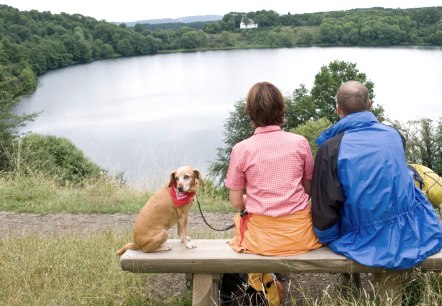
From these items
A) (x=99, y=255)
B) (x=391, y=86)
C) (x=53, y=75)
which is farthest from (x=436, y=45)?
(x=99, y=255)

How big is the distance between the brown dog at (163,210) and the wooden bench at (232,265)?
10 centimetres

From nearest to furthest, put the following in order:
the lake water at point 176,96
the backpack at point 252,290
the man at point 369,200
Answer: the man at point 369,200 → the backpack at point 252,290 → the lake water at point 176,96

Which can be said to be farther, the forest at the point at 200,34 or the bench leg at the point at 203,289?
the forest at the point at 200,34

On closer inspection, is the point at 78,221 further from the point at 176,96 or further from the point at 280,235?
the point at 176,96

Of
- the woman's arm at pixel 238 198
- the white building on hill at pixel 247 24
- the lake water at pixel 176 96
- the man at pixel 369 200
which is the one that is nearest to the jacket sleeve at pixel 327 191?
the man at pixel 369 200

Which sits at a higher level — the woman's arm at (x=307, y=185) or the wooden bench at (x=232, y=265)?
the woman's arm at (x=307, y=185)

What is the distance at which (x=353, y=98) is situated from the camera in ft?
10.5

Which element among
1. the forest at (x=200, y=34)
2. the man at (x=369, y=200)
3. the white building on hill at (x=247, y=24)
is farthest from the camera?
the white building on hill at (x=247, y=24)

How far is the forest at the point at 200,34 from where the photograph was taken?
8262 cm

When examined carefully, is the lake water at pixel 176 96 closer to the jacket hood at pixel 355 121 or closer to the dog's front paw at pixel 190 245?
the dog's front paw at pixel 190 245

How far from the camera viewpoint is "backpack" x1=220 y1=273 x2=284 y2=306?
346cm

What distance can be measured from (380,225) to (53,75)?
80500 millimetres

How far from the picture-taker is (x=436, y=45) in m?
95.4

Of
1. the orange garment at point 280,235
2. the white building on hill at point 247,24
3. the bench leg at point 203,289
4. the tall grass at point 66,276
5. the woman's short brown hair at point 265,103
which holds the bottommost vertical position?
the tall grass at point 66,276
